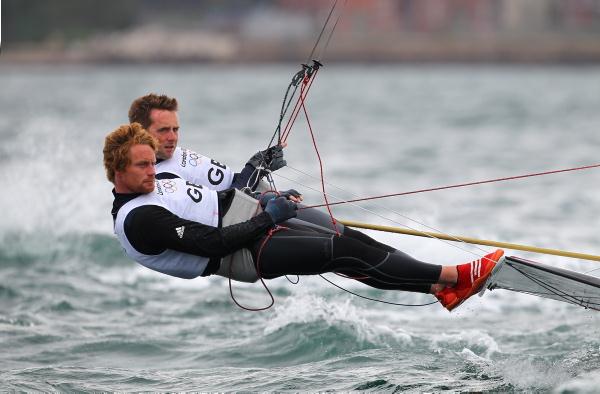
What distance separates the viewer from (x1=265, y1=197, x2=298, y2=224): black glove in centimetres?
547

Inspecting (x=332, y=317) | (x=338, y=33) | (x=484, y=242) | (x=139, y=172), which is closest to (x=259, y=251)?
(x=139, y=172)

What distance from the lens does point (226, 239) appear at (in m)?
5.43

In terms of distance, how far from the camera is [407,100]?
45.6m

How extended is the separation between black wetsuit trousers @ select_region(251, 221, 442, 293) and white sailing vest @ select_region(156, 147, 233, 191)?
0.69 m

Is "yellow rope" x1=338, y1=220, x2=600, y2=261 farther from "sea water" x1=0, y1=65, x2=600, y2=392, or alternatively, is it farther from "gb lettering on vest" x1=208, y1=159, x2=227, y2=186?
"gb lettering on vest" x1=208, y1=159, x2=227, y2=186

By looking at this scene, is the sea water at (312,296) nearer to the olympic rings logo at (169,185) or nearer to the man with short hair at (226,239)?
the man with short hair at (226,239)

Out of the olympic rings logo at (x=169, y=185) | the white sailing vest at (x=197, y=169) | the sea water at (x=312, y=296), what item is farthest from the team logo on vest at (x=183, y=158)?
the sea water at (x=312, y=296)

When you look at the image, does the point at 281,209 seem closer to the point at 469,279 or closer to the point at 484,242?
the point at 469,279

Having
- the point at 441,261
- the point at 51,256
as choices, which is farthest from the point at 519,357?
the point at 51,256

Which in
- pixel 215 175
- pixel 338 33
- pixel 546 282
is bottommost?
pixel 546 282

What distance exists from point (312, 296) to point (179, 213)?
9.22ft

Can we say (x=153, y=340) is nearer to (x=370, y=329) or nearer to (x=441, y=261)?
(x=370, y=329)

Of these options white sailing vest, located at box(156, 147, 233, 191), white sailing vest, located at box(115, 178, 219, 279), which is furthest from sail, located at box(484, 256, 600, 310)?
white sailing vest, located at box(156, 147, 233, 191)

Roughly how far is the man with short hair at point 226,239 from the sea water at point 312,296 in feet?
2.03
